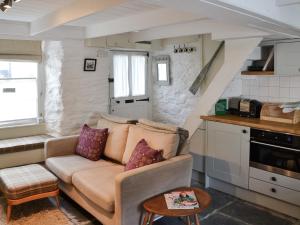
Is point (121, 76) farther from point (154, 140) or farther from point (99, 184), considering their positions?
point (99, 184)

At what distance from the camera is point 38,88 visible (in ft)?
15.0

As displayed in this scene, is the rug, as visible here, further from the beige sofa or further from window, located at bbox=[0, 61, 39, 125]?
window, located at bbox=[0, 61, 39, 125]

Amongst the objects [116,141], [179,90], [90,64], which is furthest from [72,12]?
[179,90]

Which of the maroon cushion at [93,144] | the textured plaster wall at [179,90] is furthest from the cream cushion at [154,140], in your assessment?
the textured plaster wall at [179,90]

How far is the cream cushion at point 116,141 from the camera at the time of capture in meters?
3.53

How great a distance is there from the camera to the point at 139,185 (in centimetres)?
260

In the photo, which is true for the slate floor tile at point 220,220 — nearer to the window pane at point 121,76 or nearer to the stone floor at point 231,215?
the stone floor at point 231,215

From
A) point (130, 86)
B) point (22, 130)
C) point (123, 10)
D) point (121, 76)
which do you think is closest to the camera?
point (123, 10)

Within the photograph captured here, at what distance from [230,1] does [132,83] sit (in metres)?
3.69

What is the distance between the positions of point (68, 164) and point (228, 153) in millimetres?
1917

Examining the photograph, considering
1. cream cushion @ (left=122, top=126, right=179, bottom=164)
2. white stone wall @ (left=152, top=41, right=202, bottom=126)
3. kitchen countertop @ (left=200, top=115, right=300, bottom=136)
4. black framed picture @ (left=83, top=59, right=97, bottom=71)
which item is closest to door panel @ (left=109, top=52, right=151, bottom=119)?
white stone wall @ (left=152, top=41, right=202, bottom=126)

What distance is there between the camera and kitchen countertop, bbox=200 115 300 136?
3079 mm

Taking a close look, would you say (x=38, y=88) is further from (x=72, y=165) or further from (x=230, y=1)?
(x=230, y=1)

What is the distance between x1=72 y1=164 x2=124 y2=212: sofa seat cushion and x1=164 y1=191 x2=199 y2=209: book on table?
498 millimetres
